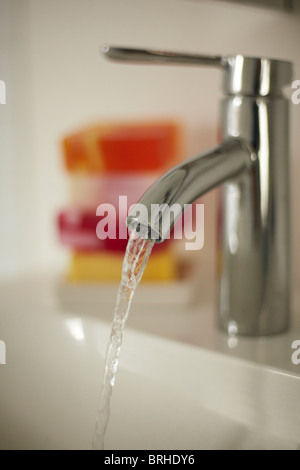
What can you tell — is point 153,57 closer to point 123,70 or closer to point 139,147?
point 139,147

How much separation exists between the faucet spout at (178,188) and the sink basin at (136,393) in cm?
14

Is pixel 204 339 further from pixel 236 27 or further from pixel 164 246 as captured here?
pixel 236 27

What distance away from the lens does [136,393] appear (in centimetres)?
47

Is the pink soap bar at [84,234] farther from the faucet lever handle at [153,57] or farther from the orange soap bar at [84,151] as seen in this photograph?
the faucet lever handle at [153,57]

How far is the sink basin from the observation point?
1.36ft

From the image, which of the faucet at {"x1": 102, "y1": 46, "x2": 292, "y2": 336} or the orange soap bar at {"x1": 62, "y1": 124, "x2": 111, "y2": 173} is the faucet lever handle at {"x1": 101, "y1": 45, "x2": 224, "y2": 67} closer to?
the faucet at {"x1": 102, "y1": 46, "x2": 292, "y2": 336}

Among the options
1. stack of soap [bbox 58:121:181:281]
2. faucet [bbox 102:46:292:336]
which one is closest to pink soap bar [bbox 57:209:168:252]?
stack of soap [bbox 58:121:181:281]

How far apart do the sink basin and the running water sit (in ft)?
0.17

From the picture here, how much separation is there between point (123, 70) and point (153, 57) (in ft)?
0.83

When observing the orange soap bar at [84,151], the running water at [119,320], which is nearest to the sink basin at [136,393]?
the running water at [119,320]

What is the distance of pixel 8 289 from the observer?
66 centimetres

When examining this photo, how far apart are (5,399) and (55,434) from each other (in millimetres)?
66

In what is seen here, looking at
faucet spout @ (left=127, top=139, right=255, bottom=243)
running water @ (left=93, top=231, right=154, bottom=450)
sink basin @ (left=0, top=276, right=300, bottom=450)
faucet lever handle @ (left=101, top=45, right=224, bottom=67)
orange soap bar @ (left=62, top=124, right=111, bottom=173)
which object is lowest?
sink basin @ (left=0, top=276, right=300, bottom=450)

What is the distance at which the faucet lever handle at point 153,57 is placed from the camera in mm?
434
